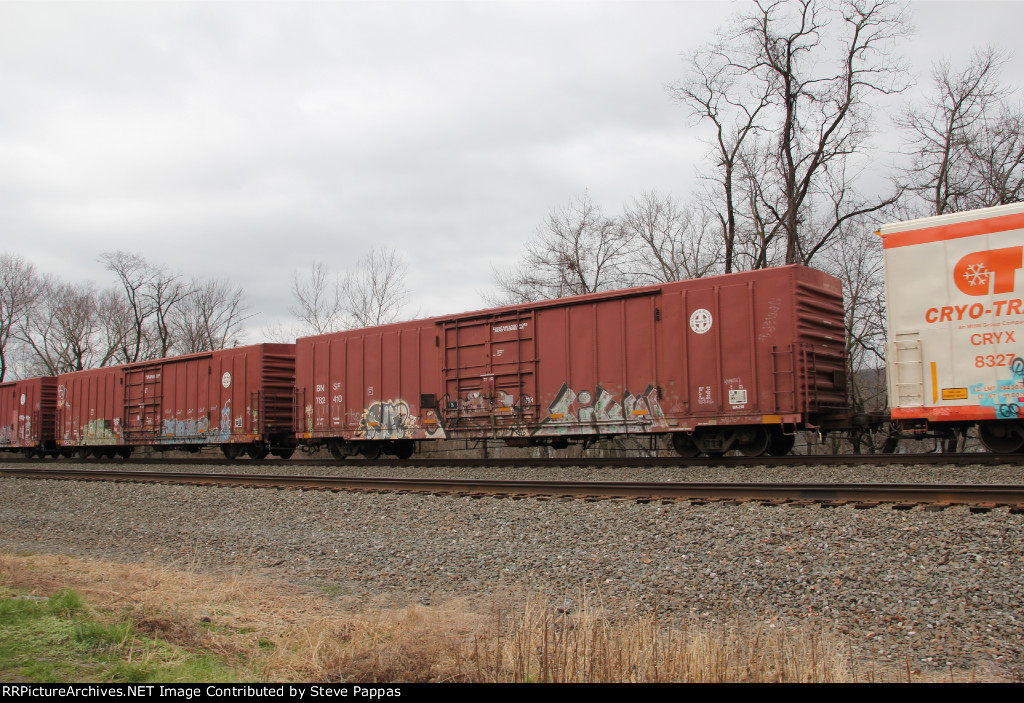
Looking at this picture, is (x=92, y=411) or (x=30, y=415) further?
(x=30, y=415)

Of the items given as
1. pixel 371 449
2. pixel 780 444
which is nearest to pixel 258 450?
pixel 371 449

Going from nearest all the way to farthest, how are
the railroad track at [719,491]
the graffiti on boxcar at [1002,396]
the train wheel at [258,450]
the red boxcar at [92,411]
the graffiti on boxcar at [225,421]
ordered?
1. the railroad track at [719,491]
2. the graffiti on boxcar at [1002,396]
3. the graffiti on boxcar at [225,421]
4. the train wheel at [258,450]
5. the red boxcar at [92,411]

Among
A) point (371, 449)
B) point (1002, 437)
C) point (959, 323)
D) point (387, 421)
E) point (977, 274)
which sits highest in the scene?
point (977, 274)

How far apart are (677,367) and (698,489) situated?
4.92 m

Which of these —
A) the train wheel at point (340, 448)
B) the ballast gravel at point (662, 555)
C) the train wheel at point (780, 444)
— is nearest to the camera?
the ballast gravel at point (662, 555)

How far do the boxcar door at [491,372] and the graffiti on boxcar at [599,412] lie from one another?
0.55 metres

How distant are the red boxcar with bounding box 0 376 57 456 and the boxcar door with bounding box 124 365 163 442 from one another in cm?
631

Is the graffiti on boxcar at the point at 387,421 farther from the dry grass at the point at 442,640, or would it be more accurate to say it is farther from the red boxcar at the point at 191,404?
the dry grass at the point at 442,640

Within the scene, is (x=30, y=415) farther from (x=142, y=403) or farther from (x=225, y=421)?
(x=225, y=421)

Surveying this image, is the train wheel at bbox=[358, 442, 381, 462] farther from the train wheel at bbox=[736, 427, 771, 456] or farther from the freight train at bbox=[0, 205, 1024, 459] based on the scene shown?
the train wheel at bbox=[736, 427, 771, 456]

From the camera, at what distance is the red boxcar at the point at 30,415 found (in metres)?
29.0

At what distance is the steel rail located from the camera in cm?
690

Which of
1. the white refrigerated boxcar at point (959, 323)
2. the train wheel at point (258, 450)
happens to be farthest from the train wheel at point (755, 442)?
the train wheel at point (258, 450)

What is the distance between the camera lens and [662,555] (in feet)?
20.0
